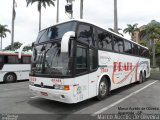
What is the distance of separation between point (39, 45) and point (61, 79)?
207 centimetres

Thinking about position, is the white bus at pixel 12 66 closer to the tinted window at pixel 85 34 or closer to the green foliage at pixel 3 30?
the tinted window at pixel 85 34

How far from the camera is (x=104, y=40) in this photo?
27.6ft

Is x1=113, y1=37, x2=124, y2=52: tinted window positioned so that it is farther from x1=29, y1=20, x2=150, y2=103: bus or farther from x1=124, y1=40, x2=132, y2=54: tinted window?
x1=124, y1=40, x2=132, y2=54: tinted window

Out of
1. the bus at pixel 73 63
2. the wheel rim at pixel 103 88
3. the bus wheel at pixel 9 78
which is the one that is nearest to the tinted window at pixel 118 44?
the bus at pixel 73 63

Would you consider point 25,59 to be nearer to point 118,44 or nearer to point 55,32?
point 118,44

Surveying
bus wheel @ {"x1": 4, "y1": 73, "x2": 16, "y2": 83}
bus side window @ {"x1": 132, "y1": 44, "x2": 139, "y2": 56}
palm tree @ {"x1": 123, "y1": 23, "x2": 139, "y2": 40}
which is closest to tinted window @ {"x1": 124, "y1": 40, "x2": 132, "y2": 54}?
bus side window @ {"x1": 132, "y1": 44, "x2": 139, "y2": 56}

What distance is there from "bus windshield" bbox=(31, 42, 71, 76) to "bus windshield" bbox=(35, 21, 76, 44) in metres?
0.34

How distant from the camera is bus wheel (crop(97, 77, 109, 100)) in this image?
311 inches

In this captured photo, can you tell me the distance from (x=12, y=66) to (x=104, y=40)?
415 inches

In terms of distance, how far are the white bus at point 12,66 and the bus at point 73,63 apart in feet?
29.5

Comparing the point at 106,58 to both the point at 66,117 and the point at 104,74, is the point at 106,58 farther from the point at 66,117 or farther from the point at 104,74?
the point at 66,117

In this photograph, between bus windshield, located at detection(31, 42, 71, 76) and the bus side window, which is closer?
bus windshield, located at detection(31, 42, 71, 76)

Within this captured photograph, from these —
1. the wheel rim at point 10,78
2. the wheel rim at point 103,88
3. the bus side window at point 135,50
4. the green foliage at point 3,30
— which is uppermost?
the green foliage at point 3,30

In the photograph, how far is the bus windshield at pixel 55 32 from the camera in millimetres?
6816
